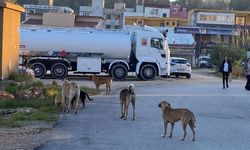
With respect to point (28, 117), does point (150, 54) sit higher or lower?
higher

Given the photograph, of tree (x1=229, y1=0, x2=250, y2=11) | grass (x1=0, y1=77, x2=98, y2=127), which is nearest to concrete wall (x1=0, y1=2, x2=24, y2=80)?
grass (x1=0, y1=77, x2=98, y2=127)

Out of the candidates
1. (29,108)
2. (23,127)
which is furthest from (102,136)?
(29,108)

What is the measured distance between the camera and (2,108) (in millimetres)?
16297

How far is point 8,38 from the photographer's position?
828 inches

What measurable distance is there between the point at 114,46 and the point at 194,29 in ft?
188

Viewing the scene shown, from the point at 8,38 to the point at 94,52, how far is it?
1540 cm

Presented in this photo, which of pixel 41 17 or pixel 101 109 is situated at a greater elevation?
pixel 41 17

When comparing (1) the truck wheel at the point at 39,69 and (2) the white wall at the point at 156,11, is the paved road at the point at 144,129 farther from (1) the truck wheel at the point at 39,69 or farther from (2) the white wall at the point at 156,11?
(2) the white wall at the point at 156,11

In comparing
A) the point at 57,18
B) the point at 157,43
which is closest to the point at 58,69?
the point at 157,43

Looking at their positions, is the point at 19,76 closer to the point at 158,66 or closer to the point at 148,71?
the point at 148,71

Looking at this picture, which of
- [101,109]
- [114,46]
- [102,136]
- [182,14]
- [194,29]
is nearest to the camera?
[102,136]

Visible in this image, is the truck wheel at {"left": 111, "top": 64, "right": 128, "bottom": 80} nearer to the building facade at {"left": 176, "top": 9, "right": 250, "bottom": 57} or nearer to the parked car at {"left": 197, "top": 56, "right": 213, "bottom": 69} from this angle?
the building facade at {"left": 176, "top": 9, "right": 250, "bottom": 57}

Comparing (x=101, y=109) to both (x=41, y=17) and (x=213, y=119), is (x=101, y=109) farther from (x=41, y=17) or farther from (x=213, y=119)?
(x=41, y=17)

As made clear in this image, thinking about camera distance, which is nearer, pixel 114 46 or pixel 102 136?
pixel 102 136
